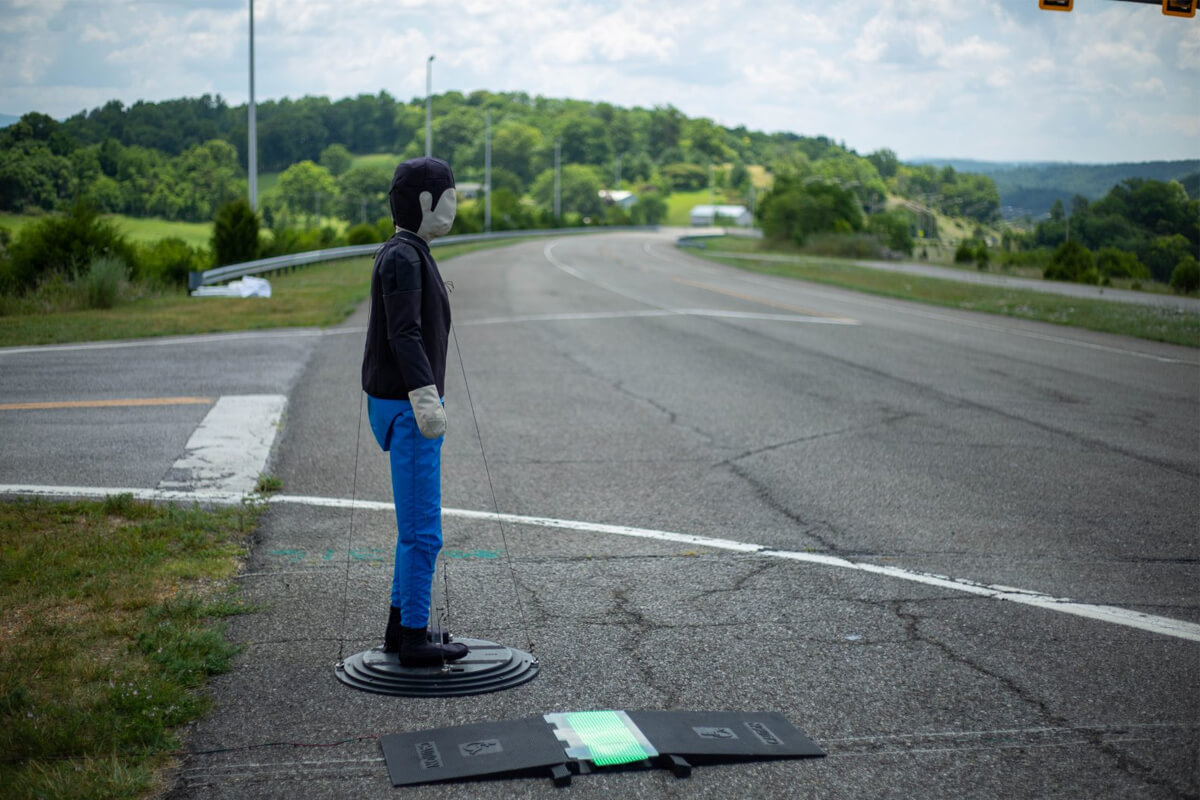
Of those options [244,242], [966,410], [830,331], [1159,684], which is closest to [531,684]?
[1159,684]

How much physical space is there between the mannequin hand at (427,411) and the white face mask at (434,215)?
0.71 metres

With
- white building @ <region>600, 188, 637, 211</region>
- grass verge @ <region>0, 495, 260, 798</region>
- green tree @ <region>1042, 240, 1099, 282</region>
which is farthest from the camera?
white building @ <region>600, 188, 637, 211</region>

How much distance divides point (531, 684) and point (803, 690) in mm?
1105

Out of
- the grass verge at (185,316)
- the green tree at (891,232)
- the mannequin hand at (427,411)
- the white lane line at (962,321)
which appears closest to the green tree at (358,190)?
the green tree at (891,232)

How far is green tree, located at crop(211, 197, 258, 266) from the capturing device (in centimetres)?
2694

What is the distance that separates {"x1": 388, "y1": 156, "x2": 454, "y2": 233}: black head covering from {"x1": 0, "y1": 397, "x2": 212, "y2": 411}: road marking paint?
7.08 meters

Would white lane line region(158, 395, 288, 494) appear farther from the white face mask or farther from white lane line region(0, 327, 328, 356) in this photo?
white lane line region(0, 327, 328, 356)

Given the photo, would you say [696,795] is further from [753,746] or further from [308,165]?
[308,165]

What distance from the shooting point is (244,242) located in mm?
27281

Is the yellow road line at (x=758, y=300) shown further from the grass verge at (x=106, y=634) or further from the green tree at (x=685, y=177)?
the green tree at (x=685, y=177)

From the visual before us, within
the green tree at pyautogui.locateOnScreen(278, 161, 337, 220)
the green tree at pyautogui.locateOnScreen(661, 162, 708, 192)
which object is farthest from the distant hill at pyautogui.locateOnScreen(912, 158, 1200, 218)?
the green tree at pyautogui.locateOnScreen(661, 162, 708, 192)

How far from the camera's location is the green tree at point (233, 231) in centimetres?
2694

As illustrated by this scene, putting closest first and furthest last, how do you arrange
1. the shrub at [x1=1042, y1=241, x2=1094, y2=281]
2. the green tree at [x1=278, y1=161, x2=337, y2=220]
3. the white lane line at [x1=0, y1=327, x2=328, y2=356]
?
the white lane line at [x1=0, y1=327, x2=328, y2=356], the shrub at [x1=1042, y1=241, x2=1094, y2=281], the green tree at [x1=278, y1=161, x2=337, y2=220]

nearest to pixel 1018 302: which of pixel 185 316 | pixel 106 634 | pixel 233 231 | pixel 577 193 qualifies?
pixel 185 316
